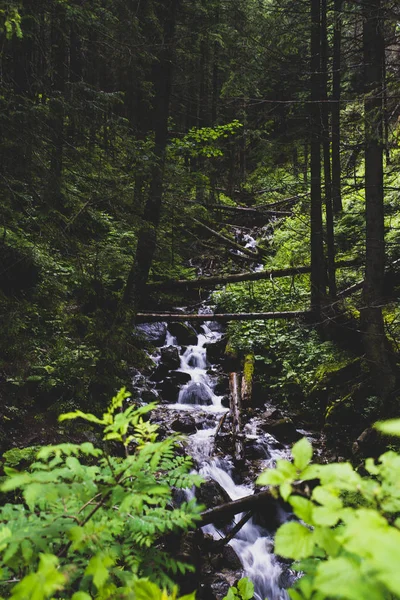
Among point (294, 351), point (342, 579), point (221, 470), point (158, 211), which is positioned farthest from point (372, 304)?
point (342, 579)

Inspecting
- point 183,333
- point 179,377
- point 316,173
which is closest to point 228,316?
point 183,333

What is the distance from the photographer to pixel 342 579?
2.70 ft

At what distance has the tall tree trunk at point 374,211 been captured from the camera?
20.9ft

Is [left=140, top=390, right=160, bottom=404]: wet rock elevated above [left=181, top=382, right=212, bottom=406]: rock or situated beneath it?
elevated above

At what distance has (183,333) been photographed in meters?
12.7

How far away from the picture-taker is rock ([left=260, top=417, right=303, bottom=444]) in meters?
8.02

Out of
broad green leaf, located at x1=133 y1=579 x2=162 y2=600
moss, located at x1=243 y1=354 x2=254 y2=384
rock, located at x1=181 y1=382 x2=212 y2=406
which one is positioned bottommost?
rock, located at x1=181 y1=382 x2=212 y2=406

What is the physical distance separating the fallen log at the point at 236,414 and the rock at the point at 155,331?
3204 mm

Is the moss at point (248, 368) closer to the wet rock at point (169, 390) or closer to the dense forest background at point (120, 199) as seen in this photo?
the dense forest background at point (120, 199)

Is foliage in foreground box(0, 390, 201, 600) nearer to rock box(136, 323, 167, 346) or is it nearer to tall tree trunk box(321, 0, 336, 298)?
tall tree trunk box(321, 0, 336, 298)

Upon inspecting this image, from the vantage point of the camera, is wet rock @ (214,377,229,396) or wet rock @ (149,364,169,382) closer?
wet rock @ (214,377,229,396)

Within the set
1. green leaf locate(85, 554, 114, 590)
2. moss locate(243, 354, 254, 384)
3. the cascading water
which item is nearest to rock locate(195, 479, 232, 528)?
the cascading water

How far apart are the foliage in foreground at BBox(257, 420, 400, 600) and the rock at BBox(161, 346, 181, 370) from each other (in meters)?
9.85

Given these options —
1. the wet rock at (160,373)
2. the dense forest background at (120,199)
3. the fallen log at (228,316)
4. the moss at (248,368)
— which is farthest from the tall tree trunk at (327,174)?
the wet rock at (160,373)
